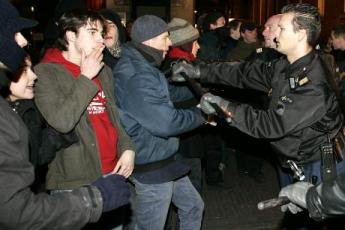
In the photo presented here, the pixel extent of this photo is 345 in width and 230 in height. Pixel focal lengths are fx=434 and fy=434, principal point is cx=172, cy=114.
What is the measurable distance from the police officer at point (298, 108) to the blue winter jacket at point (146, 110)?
28 cm

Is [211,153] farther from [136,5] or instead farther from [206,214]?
[136,5]

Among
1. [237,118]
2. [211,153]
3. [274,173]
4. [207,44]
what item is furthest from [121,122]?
[274,173]

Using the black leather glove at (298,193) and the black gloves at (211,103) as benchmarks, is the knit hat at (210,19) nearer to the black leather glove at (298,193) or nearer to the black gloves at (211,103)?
the black gloves at (211,103)

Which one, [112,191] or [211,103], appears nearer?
[112,191]

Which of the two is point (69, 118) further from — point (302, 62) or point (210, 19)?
point (210, 19)

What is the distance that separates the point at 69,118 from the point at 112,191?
0.78 meters

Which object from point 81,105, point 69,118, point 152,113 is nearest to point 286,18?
point 152,113

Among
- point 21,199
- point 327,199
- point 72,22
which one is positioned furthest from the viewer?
point 72,22

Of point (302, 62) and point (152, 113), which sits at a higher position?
point (302, 62)

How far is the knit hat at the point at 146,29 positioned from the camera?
3262mm

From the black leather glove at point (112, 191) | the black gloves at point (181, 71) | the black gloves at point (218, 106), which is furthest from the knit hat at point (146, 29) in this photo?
the black leather glove at point (112, 191)

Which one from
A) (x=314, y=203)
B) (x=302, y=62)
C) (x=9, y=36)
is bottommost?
(x=314, y=203)

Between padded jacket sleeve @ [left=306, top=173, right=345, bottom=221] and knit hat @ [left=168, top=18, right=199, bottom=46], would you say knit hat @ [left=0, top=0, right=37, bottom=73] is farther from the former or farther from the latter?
knit hat @ [left=168, top=18, right=199, bottom=46]

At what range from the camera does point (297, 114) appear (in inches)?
113
